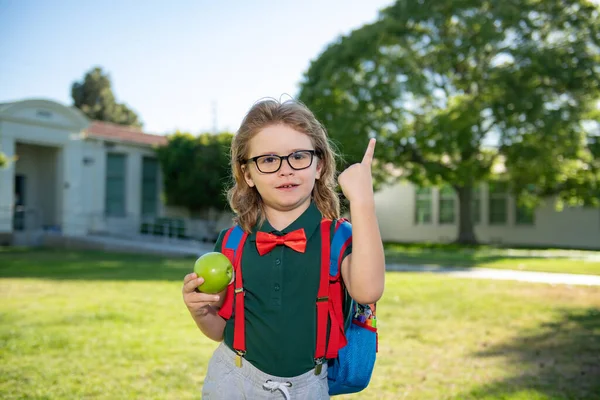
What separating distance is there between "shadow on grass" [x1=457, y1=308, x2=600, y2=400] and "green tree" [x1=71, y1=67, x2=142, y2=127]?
5278 centimetres

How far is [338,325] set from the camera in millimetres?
→ 2393

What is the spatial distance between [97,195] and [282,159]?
26059 mm

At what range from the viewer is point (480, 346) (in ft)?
20.5

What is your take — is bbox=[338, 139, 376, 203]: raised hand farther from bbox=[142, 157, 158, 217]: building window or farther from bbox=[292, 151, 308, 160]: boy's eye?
bbox=[142, 157, 158, 217]: building window

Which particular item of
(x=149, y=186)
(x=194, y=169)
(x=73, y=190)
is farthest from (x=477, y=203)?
(x=73, y=190)

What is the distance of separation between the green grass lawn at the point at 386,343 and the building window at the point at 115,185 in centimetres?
1685

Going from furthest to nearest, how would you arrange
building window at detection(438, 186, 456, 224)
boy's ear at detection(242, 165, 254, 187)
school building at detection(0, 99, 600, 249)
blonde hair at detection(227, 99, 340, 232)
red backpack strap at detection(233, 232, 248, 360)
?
building window at detection(438, 186, 456, 224), school building at detection(0, 99, 600, 249), boy's ear at detection(242, 165, 254, 187), blonde hair at detection(227, 99, 340, 232), red backpack strap at detection(233, 232, 248, 360)

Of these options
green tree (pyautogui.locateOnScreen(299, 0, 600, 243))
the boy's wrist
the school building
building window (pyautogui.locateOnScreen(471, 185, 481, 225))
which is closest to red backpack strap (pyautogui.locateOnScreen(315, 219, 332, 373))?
the boy's wrist

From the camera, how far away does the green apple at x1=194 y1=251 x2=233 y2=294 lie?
2365 millimetres

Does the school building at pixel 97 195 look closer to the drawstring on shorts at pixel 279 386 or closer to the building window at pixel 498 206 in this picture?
the building window at pixel 498 206

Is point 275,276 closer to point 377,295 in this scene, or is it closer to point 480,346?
point 377,295

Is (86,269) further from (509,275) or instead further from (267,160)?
(267,160)

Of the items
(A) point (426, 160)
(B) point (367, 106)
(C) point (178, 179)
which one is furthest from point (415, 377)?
(C) point (178, 179)

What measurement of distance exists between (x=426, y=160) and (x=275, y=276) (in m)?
23.8
